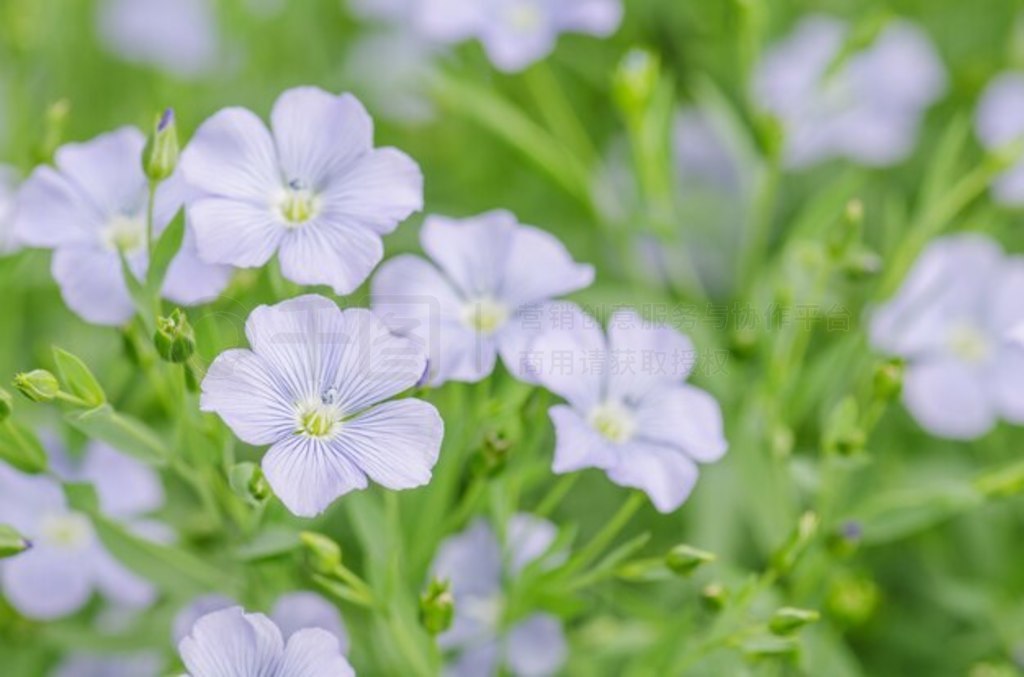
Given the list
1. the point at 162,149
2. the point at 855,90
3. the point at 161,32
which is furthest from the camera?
the point at 161,32

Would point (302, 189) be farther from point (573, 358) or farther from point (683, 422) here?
point (683, 422)

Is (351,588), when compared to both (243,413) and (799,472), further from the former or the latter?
(799,472)

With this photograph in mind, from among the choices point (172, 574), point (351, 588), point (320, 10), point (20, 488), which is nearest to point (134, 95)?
point (320, 10)

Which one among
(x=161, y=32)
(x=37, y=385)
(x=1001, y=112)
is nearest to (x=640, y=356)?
(x=37, y=385)

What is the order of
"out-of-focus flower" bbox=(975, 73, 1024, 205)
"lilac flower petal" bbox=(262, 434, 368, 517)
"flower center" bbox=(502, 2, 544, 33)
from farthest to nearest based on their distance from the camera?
1. "out-of-focus flower" bbox=(975, 73, 1024, 205)
2. "flower center" bbox=(502, 2, 544, 33)
3. "lilac flower petal" bbox=(262, 434, 368, 517)

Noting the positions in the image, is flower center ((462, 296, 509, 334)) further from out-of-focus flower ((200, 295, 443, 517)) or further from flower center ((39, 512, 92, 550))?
flower center ((39, 512, 92, 550))

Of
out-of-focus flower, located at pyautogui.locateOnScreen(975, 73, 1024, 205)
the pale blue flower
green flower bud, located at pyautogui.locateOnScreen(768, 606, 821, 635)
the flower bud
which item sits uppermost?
the pale blue flower

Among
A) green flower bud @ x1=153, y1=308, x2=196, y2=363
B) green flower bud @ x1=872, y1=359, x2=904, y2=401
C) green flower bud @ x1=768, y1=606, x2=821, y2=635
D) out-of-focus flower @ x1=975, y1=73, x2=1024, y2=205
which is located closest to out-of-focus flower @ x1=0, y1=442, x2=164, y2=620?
green flower bud @ x1=153, y1=308, x2=196, y2=363
